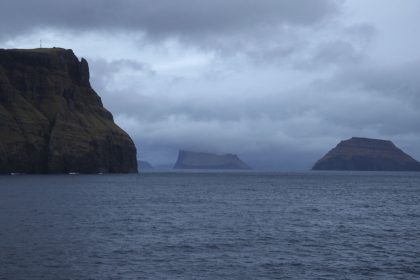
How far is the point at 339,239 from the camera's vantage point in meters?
53.2

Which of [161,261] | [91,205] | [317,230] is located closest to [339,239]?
[317,230]

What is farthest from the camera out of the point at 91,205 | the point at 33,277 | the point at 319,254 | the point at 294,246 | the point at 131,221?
the point at 91,205

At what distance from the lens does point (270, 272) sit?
125 feet

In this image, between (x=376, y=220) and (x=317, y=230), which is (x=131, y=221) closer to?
(x=317, y=230)

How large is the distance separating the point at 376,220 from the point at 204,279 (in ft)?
139

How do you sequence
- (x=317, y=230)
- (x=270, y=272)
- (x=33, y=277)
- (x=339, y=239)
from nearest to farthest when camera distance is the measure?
(x=33, y=277) → (x=270, y=272) → (x=339, y=239) → (x=317, y=230)

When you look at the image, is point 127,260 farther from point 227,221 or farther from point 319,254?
point 227,221

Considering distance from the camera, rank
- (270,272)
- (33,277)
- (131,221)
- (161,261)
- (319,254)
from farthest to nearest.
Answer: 1. (131,221)
2. (319,254)
3. (161,261)
4. (270,272)
5. (33,277)

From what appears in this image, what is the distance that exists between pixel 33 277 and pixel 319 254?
23667 millimetres

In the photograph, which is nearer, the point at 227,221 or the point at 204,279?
the point at 204,279

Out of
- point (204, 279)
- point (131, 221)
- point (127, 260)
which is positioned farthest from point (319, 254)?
point (131, 221)

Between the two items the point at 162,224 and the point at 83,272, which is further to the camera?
the point at 162,224

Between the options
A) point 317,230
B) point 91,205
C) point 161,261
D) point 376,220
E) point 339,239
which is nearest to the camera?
point 161,261

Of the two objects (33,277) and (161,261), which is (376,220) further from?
(33,277)
